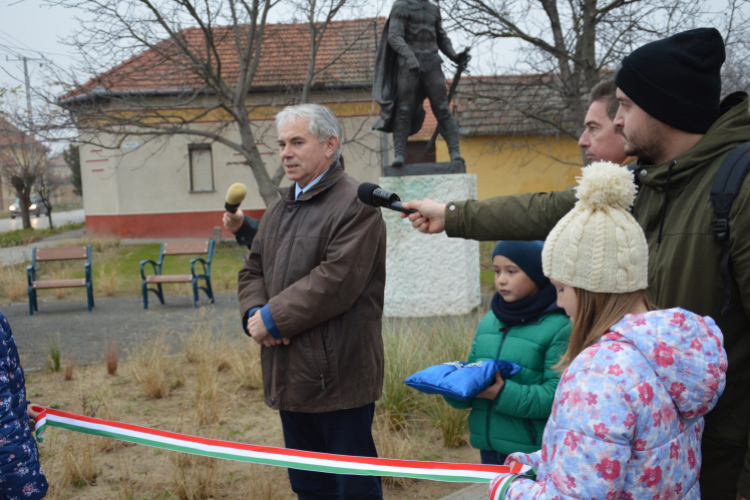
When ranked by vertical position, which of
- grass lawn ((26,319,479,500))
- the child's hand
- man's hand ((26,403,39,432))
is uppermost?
the child's hand

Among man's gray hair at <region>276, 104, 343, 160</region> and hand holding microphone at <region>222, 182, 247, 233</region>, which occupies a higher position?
man's gray hair at <region>276, 104, 343, 160</region>

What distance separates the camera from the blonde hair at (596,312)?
54.4 inches

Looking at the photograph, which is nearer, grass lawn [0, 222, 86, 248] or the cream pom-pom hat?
the cream pom-pom hat

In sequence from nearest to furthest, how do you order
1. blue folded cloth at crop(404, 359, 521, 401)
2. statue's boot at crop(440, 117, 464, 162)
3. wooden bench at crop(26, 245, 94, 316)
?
blue folded cloth at crop(404, 359, 521, 401) < statue's boot at crop(440, 117, 464, 162) < wooden bench at crop(26, 245, 94, 316)

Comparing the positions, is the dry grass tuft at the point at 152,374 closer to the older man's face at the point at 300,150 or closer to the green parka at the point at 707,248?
the older man's face at the point at 300,150

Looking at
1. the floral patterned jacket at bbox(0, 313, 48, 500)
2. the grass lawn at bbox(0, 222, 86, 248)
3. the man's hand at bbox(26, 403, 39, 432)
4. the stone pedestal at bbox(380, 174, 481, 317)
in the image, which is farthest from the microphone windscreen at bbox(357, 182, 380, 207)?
the grass lawn at bbox(0, 222, 86, 248)

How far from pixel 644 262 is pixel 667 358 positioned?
0.23 m

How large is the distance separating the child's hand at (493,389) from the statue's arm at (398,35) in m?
4.82

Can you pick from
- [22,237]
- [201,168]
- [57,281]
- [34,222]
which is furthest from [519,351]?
[34,222]

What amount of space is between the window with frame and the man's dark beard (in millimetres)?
19136

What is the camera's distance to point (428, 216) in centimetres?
238

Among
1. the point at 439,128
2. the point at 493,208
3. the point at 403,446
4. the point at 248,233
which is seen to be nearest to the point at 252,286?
the point at 248,233

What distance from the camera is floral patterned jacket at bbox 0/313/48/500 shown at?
6.29ft

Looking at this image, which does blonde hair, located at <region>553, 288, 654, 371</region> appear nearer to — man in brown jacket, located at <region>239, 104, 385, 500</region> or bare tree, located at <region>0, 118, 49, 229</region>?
man in brown jacket, located at <region>239, 104, 385, 500</region>
